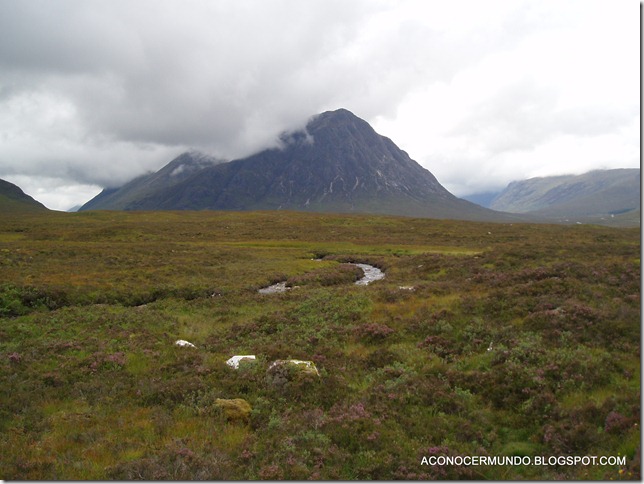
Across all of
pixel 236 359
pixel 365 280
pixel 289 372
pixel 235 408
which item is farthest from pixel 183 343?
pixel 365 280

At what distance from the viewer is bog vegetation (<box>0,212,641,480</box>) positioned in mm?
9344

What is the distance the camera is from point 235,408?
1202 cm

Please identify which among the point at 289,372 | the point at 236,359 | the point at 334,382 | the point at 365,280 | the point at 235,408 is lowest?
the point at 365,280

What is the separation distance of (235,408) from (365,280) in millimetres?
29668

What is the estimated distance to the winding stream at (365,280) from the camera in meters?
35.2

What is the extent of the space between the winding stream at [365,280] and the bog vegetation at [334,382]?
647 centimetres

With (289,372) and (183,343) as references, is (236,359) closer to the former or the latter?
(289,372)

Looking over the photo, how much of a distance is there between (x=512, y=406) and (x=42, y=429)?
1336cm

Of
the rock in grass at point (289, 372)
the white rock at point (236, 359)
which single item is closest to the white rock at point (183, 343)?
the white rock at point (236, 359)

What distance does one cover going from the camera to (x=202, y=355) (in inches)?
666

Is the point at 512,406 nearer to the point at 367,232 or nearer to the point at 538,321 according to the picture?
the point at 538,321

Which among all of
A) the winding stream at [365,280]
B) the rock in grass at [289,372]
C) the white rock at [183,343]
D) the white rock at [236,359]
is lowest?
the winding stream at [365,280]

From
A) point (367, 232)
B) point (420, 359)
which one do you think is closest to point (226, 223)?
point (367, 232)

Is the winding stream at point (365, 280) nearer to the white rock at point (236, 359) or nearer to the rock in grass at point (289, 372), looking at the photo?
the white rock at point (236, 359)
